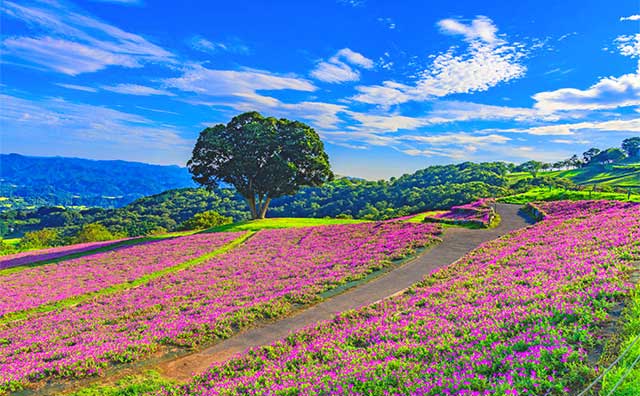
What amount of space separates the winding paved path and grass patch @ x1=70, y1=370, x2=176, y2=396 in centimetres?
58

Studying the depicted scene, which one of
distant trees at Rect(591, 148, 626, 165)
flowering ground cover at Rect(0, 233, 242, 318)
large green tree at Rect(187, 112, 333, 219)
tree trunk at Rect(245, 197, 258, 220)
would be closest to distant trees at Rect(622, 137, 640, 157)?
distant trees at Rect(591, 148, 626, 165)

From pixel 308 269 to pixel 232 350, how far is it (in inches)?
436

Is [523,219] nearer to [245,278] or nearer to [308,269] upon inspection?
[308,269]

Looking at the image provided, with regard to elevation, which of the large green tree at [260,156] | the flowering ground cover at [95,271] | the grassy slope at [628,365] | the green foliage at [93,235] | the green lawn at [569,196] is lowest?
the green foliage at [93,235]

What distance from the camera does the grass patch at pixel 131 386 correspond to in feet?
32.2

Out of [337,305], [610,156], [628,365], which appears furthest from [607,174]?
[628,365]

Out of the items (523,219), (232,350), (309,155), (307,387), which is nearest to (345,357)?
(307,387)

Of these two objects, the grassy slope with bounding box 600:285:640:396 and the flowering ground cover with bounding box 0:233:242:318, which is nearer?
the grassy slope with bounding box 600:285:640:396

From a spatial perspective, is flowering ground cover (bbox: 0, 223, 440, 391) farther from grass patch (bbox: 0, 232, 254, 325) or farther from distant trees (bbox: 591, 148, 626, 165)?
distant trees (bbox: 591, 148, 626, 165)

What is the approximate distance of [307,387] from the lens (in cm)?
812

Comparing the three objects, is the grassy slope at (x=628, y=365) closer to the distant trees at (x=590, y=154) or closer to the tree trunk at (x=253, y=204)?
the tree trunk at (x=253, y=204)

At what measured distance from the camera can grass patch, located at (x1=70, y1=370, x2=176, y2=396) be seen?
9.83 metres

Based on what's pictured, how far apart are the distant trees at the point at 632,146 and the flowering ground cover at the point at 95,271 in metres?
224

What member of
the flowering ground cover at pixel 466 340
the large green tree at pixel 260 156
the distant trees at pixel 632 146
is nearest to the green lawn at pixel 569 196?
the large green tree at pixel 260 156
